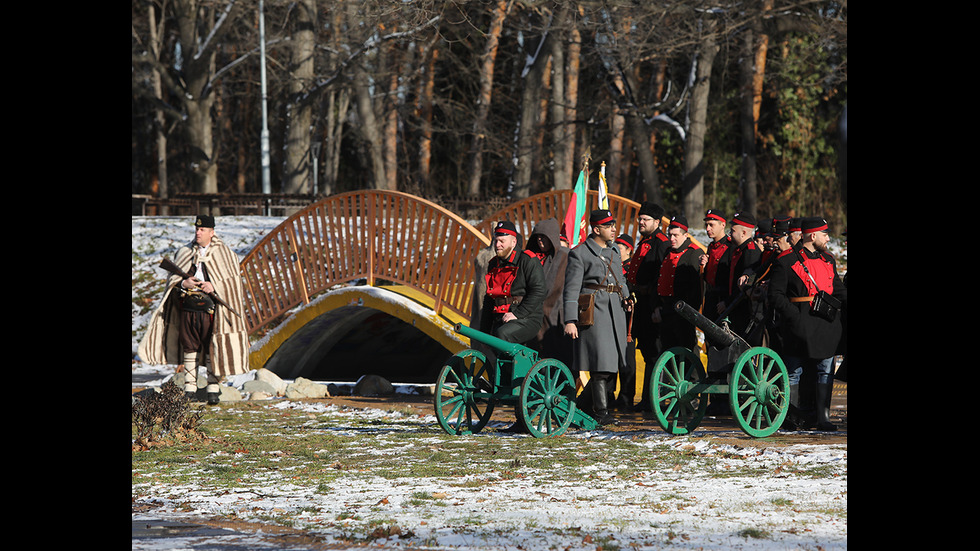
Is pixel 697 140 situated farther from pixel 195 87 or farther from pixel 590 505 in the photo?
pixel 590 505

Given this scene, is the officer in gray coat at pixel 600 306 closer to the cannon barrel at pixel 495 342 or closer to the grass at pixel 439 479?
the cannon barrel at pixel 495 342

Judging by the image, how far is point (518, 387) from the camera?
9664 millimetres

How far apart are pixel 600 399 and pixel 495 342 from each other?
1511 mm

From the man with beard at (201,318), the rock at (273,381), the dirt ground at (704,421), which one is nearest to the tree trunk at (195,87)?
the rock at (273,381)

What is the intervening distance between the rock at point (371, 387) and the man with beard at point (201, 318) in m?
2.27

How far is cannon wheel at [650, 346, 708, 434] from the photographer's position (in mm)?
9367

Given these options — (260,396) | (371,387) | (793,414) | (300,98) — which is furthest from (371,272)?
(300,98)

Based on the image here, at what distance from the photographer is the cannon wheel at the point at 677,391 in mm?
9367

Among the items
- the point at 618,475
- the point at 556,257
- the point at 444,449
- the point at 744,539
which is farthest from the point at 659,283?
the point at 744,539

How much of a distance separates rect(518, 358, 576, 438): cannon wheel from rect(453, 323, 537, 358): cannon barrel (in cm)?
21

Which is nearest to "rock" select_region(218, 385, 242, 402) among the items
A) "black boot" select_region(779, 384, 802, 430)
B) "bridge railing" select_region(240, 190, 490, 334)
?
"bridge railing" select_region(240, 190, 490, 334)

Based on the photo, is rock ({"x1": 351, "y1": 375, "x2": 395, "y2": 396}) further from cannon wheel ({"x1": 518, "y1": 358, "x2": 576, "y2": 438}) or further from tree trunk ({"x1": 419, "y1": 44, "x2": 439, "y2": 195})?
tree trunk ({"x1": 419, "y1": 44, "x2": 439, "y2": 195})
